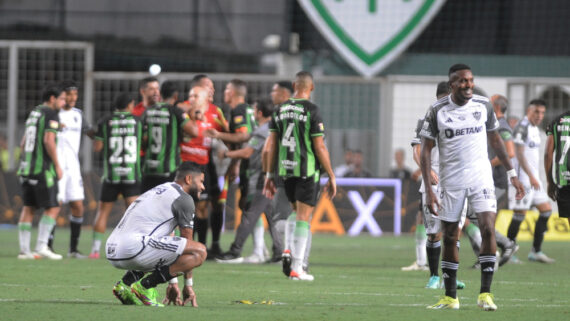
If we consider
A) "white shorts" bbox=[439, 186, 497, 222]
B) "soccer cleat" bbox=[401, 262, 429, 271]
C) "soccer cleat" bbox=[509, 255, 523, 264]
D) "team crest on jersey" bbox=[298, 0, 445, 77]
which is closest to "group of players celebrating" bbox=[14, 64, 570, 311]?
"white shorts" bbox=[439, 186, 497, 222]

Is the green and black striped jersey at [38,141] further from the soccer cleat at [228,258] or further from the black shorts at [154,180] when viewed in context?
the soccer cleat at [228,258]

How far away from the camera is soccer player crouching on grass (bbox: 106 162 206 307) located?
30.2 ft

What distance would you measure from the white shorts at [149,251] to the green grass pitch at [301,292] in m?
0.39

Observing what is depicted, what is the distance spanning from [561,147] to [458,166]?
3.94m

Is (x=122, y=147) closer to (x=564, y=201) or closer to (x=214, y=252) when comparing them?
(x=214, y=252)

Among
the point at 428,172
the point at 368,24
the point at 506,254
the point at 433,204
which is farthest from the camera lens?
the point at 368,24

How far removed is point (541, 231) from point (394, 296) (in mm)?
6093

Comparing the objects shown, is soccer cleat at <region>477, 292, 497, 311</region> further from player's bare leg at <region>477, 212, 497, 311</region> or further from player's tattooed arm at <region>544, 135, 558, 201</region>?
player's tattooed arm at <region>544, 135, 558, 201</region>

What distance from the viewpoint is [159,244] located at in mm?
9266

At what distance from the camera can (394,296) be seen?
10703 millimetres

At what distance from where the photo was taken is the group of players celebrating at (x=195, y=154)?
12.6 meters

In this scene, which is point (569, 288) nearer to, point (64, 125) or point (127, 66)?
point (64, 125)

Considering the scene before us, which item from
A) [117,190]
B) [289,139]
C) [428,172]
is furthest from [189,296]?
[117,190]

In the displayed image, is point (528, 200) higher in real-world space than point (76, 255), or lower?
higher
